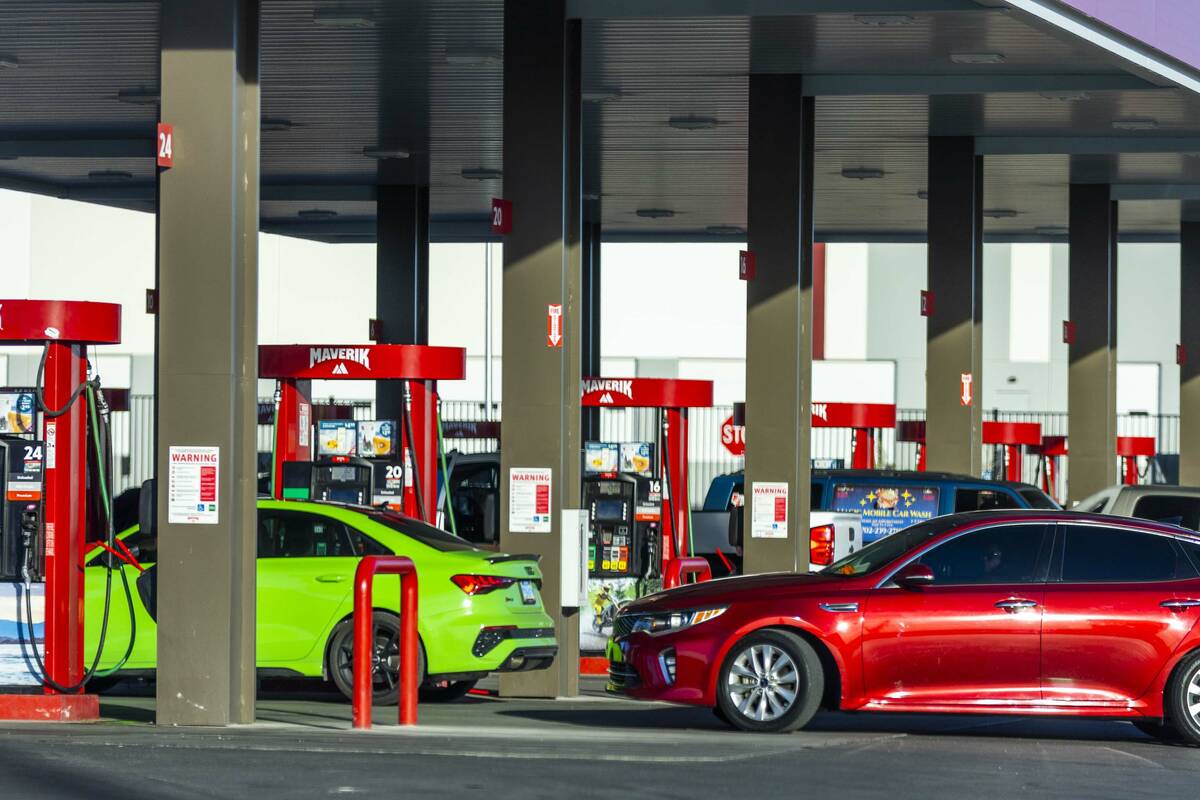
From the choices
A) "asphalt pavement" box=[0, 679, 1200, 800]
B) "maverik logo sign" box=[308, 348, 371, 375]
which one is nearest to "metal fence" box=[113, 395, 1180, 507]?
"maverik logo sign" box=[308, 348, 371, 375]

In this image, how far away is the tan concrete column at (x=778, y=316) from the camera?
18609mm

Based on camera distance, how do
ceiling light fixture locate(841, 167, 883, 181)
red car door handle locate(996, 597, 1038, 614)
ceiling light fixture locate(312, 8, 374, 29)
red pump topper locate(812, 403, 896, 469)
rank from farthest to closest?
red pump topper locate(812, 403, 896, 469), ceiling light fixture locate(841, 167, 883, 181), ceiling light fixture locate(312, 8, 374, 29), red car door handle locate(996, 597, 1038, 614)

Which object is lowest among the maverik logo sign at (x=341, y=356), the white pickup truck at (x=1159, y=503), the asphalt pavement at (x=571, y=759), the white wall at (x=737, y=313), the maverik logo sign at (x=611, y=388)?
the asphalt pavement at (x=571, y=759)

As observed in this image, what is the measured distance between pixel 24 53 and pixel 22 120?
4.29 metres

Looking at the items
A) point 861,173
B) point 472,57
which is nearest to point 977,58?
point 472,57

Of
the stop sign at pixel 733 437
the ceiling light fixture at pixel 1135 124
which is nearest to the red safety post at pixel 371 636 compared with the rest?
the stop sign at pixel 733 437

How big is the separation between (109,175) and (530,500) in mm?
14352

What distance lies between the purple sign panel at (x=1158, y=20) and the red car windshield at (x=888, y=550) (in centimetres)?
460

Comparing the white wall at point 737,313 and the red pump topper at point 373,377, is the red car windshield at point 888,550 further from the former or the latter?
the white wall at point 737,313

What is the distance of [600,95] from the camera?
811 inches

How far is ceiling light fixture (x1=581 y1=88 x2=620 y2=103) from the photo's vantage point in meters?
20.4

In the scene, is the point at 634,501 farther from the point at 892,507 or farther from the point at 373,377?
the point at 373,377

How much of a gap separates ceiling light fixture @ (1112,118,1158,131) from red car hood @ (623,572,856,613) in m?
10.0

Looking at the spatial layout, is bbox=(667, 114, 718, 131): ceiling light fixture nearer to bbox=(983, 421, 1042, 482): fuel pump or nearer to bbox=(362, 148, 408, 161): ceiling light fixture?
bbox=(362, 148, 408, 161): ceiling light fixture
